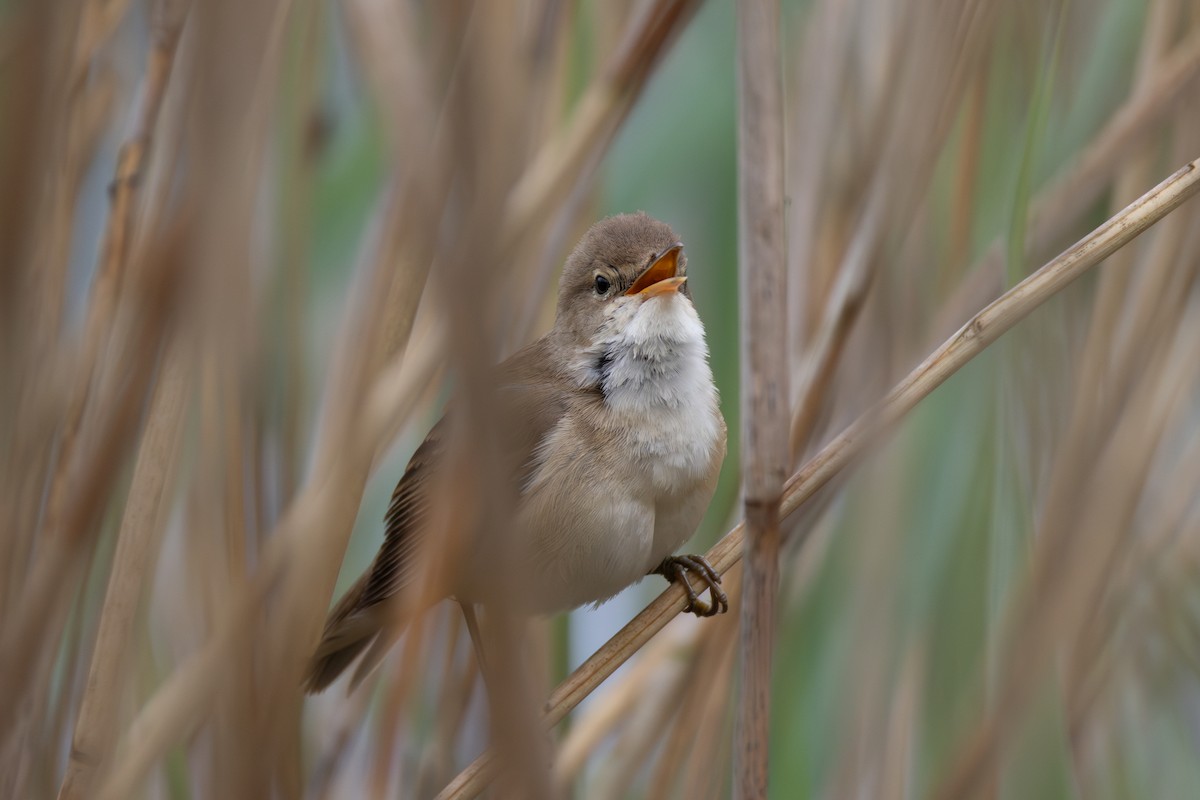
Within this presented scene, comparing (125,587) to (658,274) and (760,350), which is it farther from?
(658,274)

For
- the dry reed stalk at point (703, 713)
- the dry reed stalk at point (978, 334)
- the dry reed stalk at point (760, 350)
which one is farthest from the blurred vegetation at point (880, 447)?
the dry reed stalk at point (760, 350)

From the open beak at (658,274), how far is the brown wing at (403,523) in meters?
0.23

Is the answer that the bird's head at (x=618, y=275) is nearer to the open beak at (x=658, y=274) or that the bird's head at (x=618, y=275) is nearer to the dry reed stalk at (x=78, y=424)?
the open beak at (x=658, y=274)

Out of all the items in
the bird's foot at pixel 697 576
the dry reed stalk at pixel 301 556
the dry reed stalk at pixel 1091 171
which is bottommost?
the bird's foot at pixel 697 576

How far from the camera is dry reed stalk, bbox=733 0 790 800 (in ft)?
4.05

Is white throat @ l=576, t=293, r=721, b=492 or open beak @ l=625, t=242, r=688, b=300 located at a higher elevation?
open beak @ l=625, t=242, r=688, b=300

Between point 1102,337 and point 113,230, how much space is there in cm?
146

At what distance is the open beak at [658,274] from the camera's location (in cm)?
212

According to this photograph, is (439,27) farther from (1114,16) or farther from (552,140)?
(1114,16)

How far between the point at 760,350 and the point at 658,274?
37.1 inches

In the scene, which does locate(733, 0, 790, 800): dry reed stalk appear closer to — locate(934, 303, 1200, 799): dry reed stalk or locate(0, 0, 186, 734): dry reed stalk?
locate(934, 303, 1200, 799): dry reed stalk

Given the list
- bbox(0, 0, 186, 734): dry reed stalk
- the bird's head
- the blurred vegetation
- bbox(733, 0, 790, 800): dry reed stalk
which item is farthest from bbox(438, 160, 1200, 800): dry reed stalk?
the bird's head

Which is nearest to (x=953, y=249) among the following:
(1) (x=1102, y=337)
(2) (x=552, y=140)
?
(1) (x=1102, y=337)

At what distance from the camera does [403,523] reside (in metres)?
2.18
